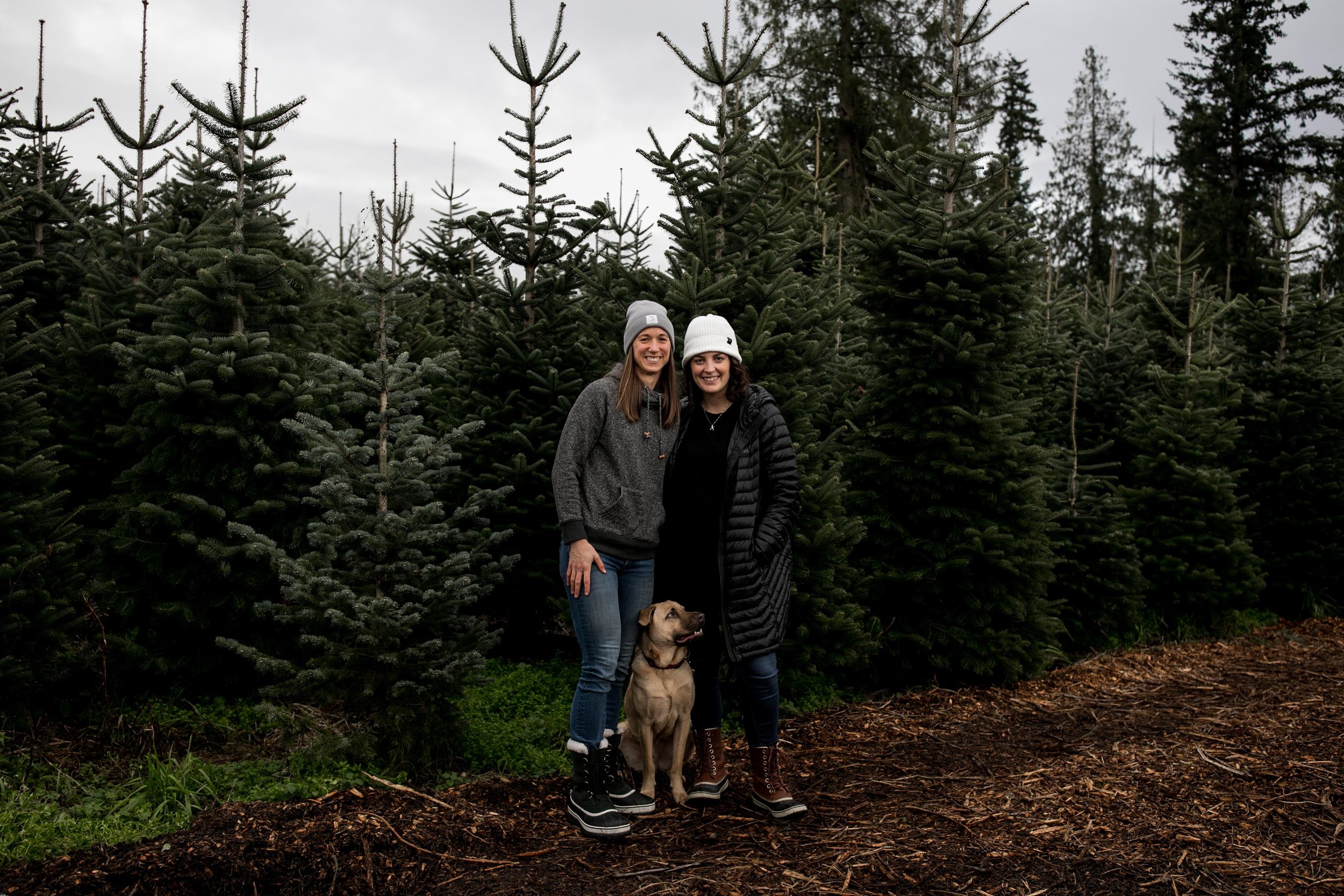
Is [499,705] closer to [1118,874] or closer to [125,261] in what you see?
[1118,874]

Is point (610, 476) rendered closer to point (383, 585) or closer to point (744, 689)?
point (744, 689)

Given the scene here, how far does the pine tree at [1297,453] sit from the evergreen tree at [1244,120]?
57.8ft

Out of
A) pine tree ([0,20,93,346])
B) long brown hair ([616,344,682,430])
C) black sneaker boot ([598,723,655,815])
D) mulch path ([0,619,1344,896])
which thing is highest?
pine tree ([0,20,93,346])

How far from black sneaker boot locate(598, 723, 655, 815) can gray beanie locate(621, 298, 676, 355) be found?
2025 mm

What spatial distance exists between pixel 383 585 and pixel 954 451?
14.4 feet

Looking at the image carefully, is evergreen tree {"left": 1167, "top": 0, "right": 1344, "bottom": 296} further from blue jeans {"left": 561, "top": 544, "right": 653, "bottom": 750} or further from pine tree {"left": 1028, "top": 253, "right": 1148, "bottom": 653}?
blue jeans {"left": 561, "top": 544, "right": 653, "bottom": 750}

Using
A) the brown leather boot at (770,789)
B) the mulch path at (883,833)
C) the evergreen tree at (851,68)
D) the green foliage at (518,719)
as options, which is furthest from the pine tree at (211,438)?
the evergreen tree at (851,68)

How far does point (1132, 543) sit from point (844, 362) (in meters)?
3.52

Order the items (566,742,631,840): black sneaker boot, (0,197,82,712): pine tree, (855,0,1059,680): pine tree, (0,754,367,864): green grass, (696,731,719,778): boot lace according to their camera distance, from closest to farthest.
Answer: (0,754,367,864): green grass < (566,742,631,840): black sneaker boot < (696,731,719,778): boot lace < (0,197,82,712): pine tree < (855,0,1059,680): pine tree

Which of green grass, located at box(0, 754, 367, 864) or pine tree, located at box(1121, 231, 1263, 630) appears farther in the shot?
pine tree, located at box(1121, 231, 1263, 630)

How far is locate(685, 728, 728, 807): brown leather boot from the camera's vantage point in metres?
4.64

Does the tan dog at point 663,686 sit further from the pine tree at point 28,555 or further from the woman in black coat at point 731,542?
the pine tree at point 28,555

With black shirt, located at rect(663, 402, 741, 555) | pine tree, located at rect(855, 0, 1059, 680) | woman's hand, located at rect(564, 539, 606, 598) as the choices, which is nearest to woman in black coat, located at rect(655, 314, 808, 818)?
black shirt, located at rect(663, 402, 741, 555)

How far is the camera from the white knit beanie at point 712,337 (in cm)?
452
